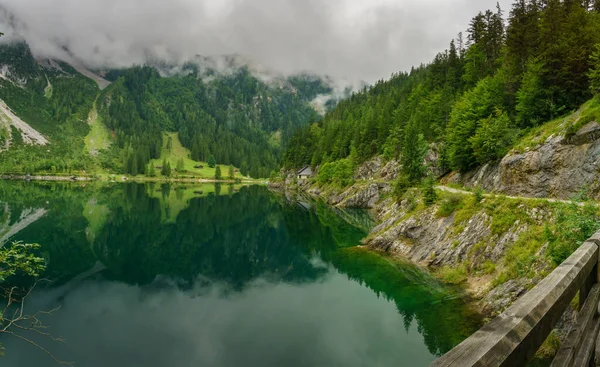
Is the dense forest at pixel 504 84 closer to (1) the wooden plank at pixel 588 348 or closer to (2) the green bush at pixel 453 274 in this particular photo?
(2) the green bush at pixel 453 274

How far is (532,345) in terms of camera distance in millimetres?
2852

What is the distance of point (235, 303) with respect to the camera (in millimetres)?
29703

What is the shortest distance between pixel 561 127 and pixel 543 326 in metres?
42.1

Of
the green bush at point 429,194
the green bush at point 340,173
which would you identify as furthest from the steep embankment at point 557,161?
the green bush at point 340,173

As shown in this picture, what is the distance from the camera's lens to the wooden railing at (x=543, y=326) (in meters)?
2.39

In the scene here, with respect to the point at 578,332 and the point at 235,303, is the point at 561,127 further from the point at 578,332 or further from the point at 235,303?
the point at 578,332

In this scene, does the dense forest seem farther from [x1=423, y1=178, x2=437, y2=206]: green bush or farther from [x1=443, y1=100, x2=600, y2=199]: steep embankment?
[x1=423, y1=178, x2=437, y2=206]: green bush

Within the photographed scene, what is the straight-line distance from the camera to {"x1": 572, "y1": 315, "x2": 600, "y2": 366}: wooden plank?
13.6ft

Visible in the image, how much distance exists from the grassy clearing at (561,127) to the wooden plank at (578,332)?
35.7m

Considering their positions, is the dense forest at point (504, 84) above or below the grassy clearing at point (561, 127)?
above

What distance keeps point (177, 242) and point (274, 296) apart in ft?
99.7

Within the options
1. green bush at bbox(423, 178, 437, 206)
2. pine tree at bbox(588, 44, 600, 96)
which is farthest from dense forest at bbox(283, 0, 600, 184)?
green bush at bbox(423, 178, 437, 206)

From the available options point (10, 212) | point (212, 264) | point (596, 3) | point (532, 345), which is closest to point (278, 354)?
point (532, 345)

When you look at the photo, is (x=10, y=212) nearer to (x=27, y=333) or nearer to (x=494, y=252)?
(x=27, y=333)
